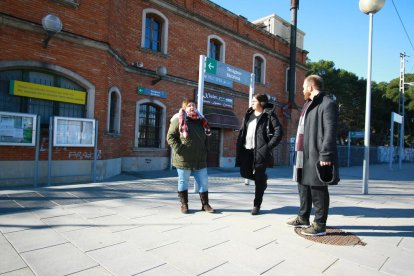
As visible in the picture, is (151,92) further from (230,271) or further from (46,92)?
(230,271)

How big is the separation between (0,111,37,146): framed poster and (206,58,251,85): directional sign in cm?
452

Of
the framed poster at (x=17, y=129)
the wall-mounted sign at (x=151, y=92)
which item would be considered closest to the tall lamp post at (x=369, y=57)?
the wall-mounted sign at (x=151, y=92)

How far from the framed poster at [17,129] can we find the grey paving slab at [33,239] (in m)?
4.13

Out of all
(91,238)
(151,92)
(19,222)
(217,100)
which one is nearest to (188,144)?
(91,238)

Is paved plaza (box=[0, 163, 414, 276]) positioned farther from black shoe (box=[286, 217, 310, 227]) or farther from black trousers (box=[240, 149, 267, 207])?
black trousers (box=[240, 149, 267, 207])

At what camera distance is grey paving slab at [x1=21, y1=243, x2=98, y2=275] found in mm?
2742

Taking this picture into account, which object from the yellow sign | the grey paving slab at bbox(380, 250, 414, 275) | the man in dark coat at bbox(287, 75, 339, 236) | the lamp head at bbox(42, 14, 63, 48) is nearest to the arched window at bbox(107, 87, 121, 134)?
the yellow sign

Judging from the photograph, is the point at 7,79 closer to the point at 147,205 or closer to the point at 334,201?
the point at 147,205

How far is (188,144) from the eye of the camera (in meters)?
4.84

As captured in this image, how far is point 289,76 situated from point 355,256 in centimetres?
1775

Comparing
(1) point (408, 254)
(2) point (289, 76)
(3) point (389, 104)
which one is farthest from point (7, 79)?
(3) point (389, 104)

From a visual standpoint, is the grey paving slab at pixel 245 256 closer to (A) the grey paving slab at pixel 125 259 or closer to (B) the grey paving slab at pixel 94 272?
(A) the grey paving slab at pixel 125 259

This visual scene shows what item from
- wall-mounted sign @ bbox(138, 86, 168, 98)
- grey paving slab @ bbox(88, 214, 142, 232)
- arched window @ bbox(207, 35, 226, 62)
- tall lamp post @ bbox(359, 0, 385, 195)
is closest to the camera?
grey paving slab @ bbox(88, 214, 142, 232)

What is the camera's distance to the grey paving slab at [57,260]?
9.00ft
